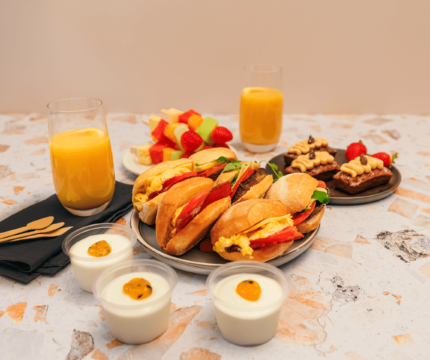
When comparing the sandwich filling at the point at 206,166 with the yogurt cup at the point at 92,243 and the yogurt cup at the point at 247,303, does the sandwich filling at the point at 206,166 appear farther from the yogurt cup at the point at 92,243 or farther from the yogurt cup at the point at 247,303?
the yogurt cup at the point at 247,303

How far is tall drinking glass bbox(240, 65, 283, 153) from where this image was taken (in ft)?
8.56

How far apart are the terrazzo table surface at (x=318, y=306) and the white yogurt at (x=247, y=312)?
0.04m

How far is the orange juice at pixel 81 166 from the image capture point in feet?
5.68

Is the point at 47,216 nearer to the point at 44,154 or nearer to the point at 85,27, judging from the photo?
the point at 44,154

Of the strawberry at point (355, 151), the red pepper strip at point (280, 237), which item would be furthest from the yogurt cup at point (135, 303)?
the strawberry at point (355, 151)

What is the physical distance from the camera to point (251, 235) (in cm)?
138

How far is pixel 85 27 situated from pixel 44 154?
1.47 m

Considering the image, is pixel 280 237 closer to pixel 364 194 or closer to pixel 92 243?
pixel 92 243

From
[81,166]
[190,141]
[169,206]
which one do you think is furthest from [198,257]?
[190,141]

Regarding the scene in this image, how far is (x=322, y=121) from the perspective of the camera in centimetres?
359

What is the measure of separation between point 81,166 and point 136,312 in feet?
2.82

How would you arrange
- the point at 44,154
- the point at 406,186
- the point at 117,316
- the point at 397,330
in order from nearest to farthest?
the point at 117,316 < the point at 397,330 < the point at 406,186 < the point at 44,154

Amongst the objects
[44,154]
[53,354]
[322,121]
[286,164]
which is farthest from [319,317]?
[322,121]

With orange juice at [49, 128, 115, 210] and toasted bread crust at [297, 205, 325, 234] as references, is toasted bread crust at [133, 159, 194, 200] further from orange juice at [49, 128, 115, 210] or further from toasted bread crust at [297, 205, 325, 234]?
toasted bread crust at [297, 205, 325, 234]
